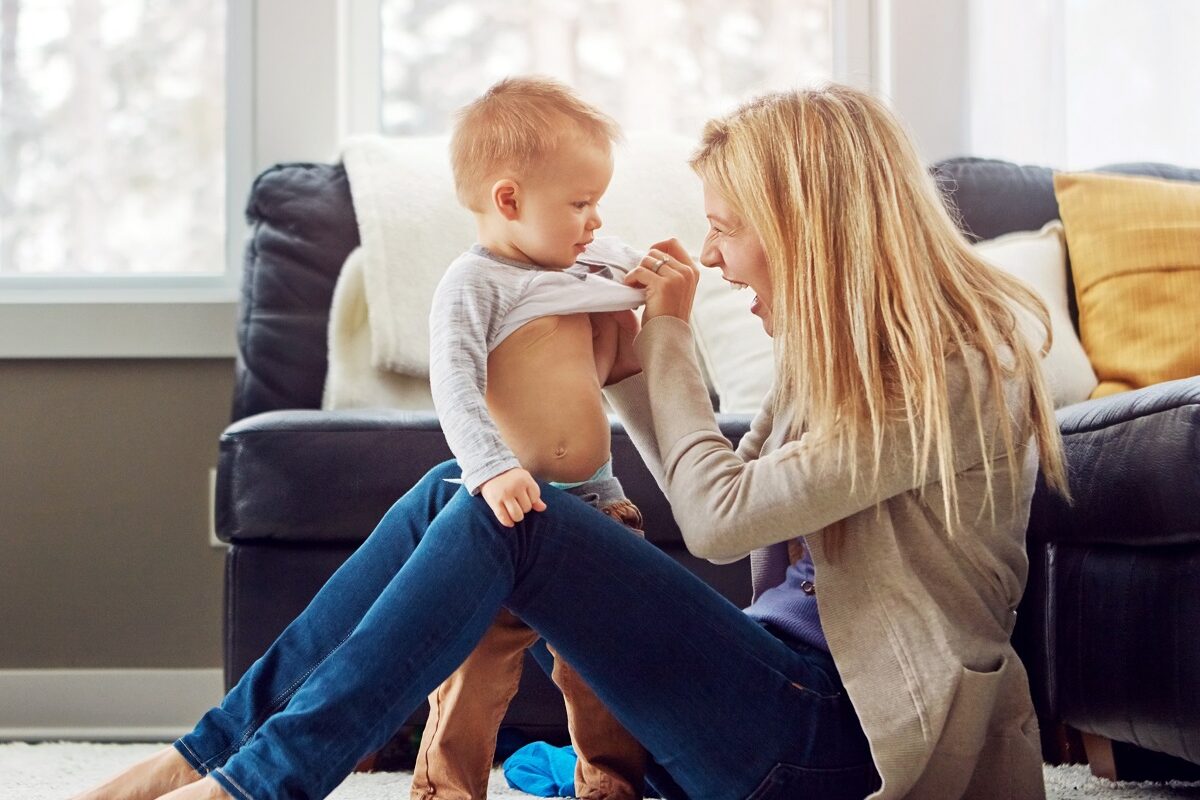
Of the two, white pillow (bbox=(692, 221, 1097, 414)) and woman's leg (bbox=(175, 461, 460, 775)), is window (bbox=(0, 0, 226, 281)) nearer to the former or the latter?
white pillow (bbox=(692, 221, 1097, 414))

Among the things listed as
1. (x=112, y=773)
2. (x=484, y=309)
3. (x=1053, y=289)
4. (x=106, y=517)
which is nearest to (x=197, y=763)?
(x=484, y=309)

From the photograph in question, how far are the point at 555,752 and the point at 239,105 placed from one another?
4.81 ft

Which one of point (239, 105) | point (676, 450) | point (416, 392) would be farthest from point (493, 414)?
point (239, 105)

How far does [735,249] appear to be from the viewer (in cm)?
112

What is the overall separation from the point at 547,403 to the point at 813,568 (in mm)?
302

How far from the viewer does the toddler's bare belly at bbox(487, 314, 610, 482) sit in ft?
3.92

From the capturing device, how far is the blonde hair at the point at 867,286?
3.28 ft

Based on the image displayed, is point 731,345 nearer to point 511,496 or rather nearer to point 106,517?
point 511,496

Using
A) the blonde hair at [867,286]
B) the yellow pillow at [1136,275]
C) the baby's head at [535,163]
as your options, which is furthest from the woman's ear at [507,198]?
the yellow pillow at [1136,275]

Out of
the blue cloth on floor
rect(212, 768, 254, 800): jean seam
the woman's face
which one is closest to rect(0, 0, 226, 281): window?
the blue cloth on floor

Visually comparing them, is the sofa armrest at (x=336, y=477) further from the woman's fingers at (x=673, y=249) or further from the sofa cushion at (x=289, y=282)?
the sofa cushion at (x=289, y=282)

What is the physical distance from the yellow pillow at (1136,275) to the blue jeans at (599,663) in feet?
3.17

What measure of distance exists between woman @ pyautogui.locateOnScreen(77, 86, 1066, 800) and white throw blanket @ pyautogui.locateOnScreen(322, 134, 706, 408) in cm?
89

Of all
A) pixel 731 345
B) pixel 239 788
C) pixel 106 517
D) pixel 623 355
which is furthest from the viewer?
pixel 106 517
